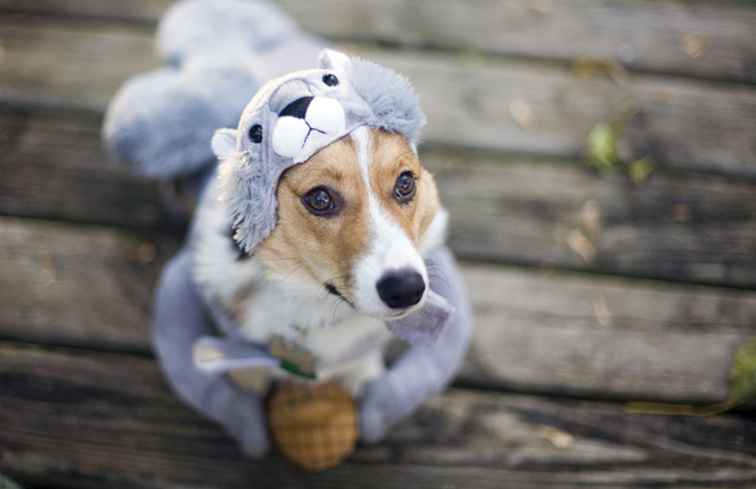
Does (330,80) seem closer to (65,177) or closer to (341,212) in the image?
(341,212)

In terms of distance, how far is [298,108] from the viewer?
0.93 metres

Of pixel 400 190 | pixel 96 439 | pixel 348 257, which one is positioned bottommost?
pixel 96 439

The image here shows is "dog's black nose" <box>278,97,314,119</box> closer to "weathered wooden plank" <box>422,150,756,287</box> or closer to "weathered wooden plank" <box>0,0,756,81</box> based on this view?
"weathered wooden plank" <box>422,150,756,287</box>

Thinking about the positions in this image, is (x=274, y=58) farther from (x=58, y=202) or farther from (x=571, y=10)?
(x=571, y=10)

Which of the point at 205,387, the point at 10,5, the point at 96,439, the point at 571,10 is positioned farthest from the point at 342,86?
the point at 10,5

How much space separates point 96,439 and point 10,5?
1.29 meters

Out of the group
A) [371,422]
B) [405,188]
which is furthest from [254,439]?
[405,188]

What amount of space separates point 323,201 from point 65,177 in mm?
1036

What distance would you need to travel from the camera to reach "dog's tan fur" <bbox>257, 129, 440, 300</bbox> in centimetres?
99

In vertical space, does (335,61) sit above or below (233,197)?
above

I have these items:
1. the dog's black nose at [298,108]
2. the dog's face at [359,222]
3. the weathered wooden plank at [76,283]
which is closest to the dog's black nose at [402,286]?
the dog's face at [359,222]

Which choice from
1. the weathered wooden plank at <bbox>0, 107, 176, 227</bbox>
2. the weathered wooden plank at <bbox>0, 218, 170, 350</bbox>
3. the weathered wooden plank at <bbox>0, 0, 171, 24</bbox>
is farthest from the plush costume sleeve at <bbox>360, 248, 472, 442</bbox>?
the weathered wooden plank at <bbox>0, 0, 171, 24</bbox>

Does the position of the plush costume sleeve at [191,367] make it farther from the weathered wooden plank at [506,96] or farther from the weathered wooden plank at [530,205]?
the weathered wooden plank at [506,96]

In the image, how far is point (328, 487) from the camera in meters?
1.50
